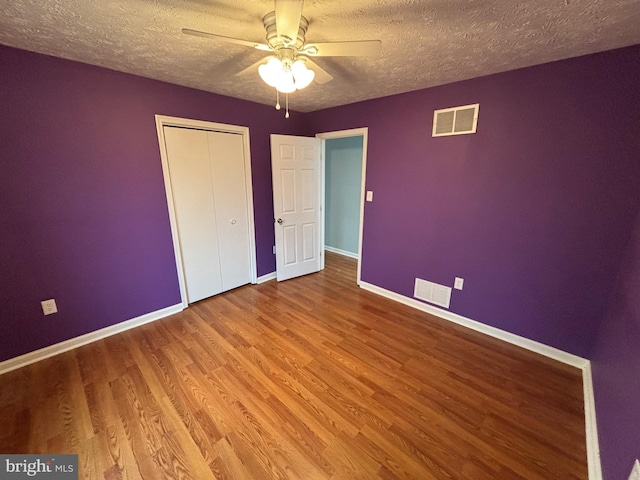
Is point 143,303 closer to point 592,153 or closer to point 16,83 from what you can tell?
point 16,83

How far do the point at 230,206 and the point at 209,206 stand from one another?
0.85ft

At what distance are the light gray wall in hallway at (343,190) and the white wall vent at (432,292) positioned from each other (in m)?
1.86

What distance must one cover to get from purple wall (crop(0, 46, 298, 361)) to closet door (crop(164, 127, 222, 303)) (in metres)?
0.15

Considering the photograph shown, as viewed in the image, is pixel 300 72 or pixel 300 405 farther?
pixel 300 405

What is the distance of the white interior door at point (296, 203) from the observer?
10.8 feet

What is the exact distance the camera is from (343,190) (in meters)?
4.57

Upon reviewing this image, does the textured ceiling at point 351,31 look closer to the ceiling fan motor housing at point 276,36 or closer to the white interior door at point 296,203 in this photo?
the ceiling fan motor housing at point 276,36

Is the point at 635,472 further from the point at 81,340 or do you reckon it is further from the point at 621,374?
the point at 81,340

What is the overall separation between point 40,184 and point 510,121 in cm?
369

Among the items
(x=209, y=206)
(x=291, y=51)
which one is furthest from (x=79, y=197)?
(x=291, y=51)

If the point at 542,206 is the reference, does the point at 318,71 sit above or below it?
above

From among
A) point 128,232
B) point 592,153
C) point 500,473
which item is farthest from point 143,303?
point 592,153

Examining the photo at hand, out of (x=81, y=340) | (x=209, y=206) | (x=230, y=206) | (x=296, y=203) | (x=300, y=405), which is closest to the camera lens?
(x=300, y=405)

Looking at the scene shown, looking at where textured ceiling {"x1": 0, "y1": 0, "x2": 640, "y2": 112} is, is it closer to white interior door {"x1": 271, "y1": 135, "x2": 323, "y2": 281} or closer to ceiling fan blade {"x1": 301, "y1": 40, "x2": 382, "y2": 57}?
ceiling fan blade {"x1": 301, "y1": 40, "x2": 382, "y2": 57}
